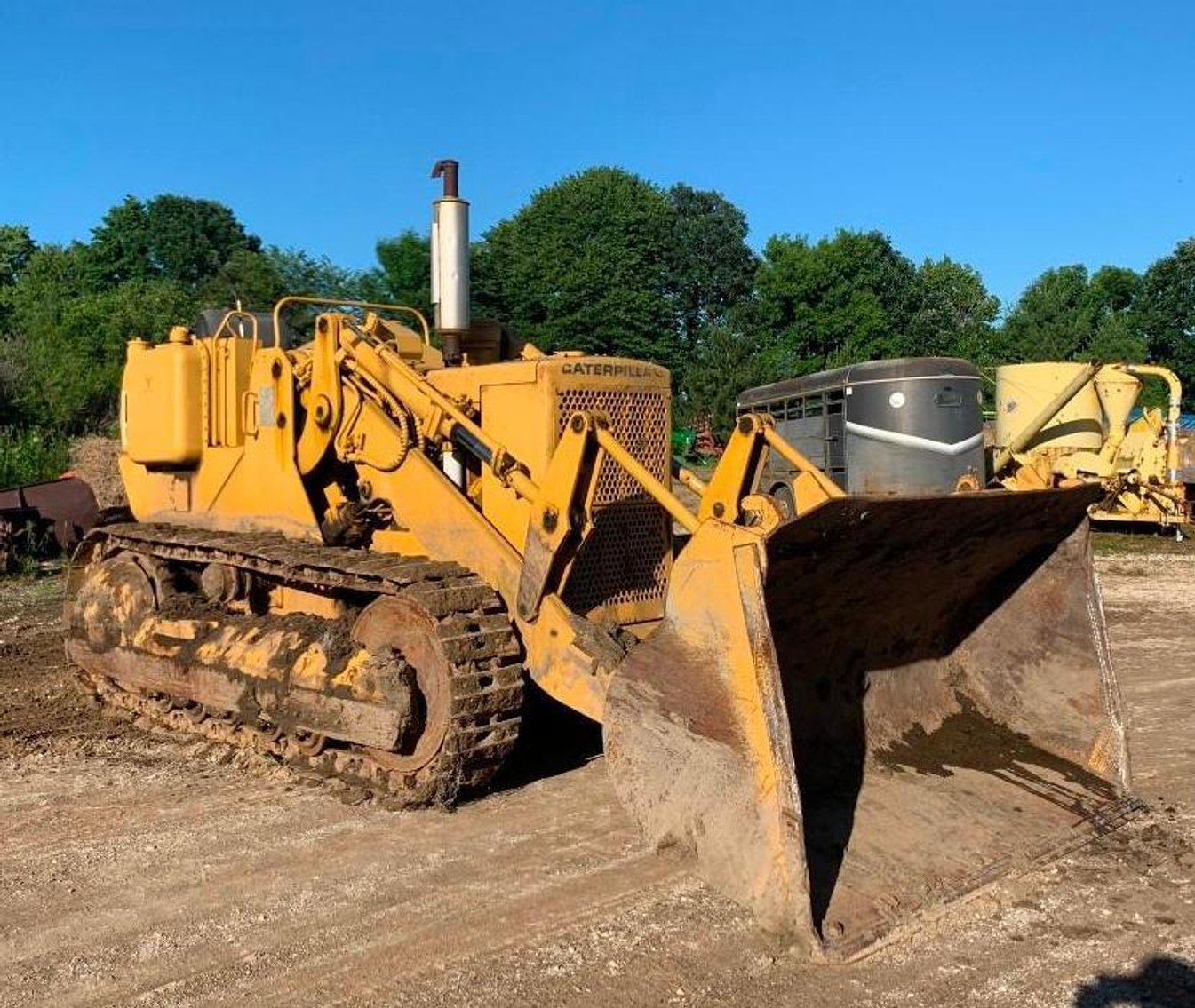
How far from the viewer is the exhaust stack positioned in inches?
251

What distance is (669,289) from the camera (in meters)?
58.3

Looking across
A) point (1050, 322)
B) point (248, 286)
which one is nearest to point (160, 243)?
point (248, 286)

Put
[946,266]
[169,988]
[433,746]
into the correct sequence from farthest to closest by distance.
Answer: [946,266]
[433,746]
[169,988]

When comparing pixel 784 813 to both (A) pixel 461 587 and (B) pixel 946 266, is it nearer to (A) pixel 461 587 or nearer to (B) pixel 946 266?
(A) pixel 461 587

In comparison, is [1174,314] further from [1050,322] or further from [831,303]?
[831,303]

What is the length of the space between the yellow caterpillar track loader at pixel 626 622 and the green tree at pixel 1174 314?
58.5 metres

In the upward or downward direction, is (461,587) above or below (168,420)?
below

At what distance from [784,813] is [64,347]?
28.6m

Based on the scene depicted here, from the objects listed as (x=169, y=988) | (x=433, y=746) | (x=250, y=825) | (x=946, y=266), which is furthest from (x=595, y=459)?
(x=946, y=266)

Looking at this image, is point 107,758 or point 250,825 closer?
point 250,825

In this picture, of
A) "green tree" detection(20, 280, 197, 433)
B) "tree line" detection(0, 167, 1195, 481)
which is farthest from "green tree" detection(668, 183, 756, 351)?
"green tree" detection(20, 280, 197, 433)

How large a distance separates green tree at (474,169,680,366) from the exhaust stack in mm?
37545

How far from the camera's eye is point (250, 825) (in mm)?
5062

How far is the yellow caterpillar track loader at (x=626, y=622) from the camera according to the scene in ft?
13.1
